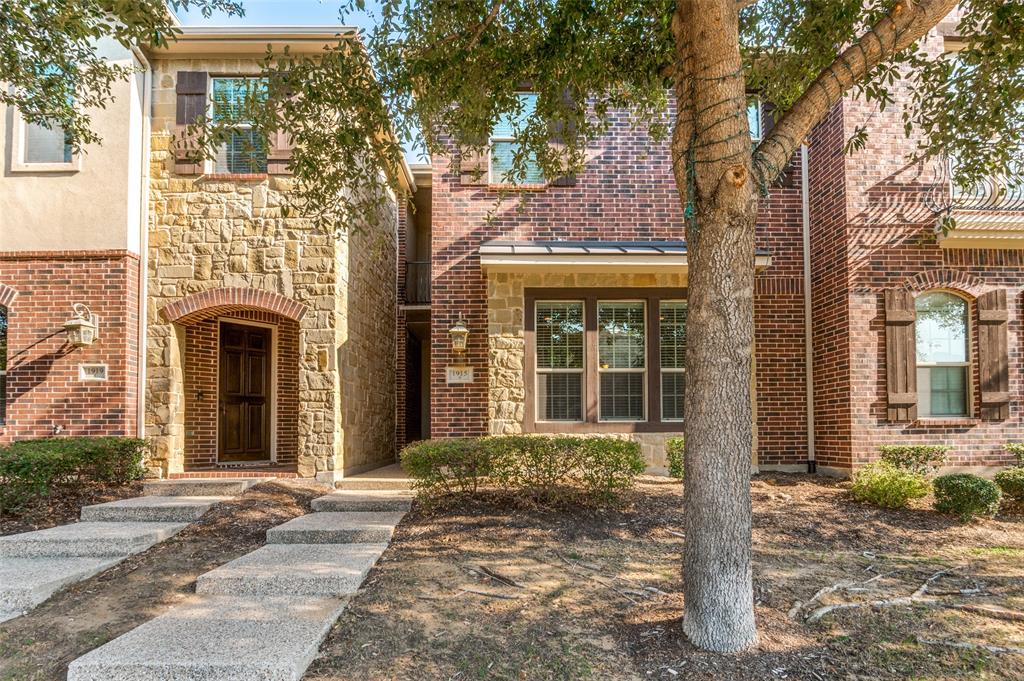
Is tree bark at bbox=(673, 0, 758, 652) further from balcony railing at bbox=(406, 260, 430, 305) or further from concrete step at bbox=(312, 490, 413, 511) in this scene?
balcony railing at bbox=(406, 260, 430, 305)

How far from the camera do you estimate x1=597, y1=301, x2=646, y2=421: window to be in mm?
8555

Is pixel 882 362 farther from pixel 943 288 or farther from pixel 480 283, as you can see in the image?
pixel 480 283

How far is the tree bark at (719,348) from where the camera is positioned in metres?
3.42

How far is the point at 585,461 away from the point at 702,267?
337 centimetres

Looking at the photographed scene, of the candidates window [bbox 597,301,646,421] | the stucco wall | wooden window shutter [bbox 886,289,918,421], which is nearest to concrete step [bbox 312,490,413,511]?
window [bbox 597,301,646,421]

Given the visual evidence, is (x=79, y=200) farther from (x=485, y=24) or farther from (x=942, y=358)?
(x=942, y=358)

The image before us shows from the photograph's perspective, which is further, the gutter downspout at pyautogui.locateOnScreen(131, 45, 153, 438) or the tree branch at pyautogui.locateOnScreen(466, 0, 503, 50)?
the gutter downspout at pyautogui.locateOnScreen(131, 45, 153, 438)

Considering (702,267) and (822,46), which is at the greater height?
(822,46)

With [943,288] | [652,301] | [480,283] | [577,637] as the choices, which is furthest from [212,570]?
[943,288]

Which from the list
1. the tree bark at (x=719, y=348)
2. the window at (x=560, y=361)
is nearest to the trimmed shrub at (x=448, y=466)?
the window at (x=560, y=361)

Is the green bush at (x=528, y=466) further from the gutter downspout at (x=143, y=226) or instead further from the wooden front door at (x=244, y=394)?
the wooden front door at (x=244, y=394)

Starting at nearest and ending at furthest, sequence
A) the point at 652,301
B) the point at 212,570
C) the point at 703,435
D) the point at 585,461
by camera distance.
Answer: the point at 703,435 → the point at 212,570 → the point at 585,461 → the point at 652,301

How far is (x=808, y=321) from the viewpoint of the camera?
8969mm

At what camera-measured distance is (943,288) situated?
26.8 feet
